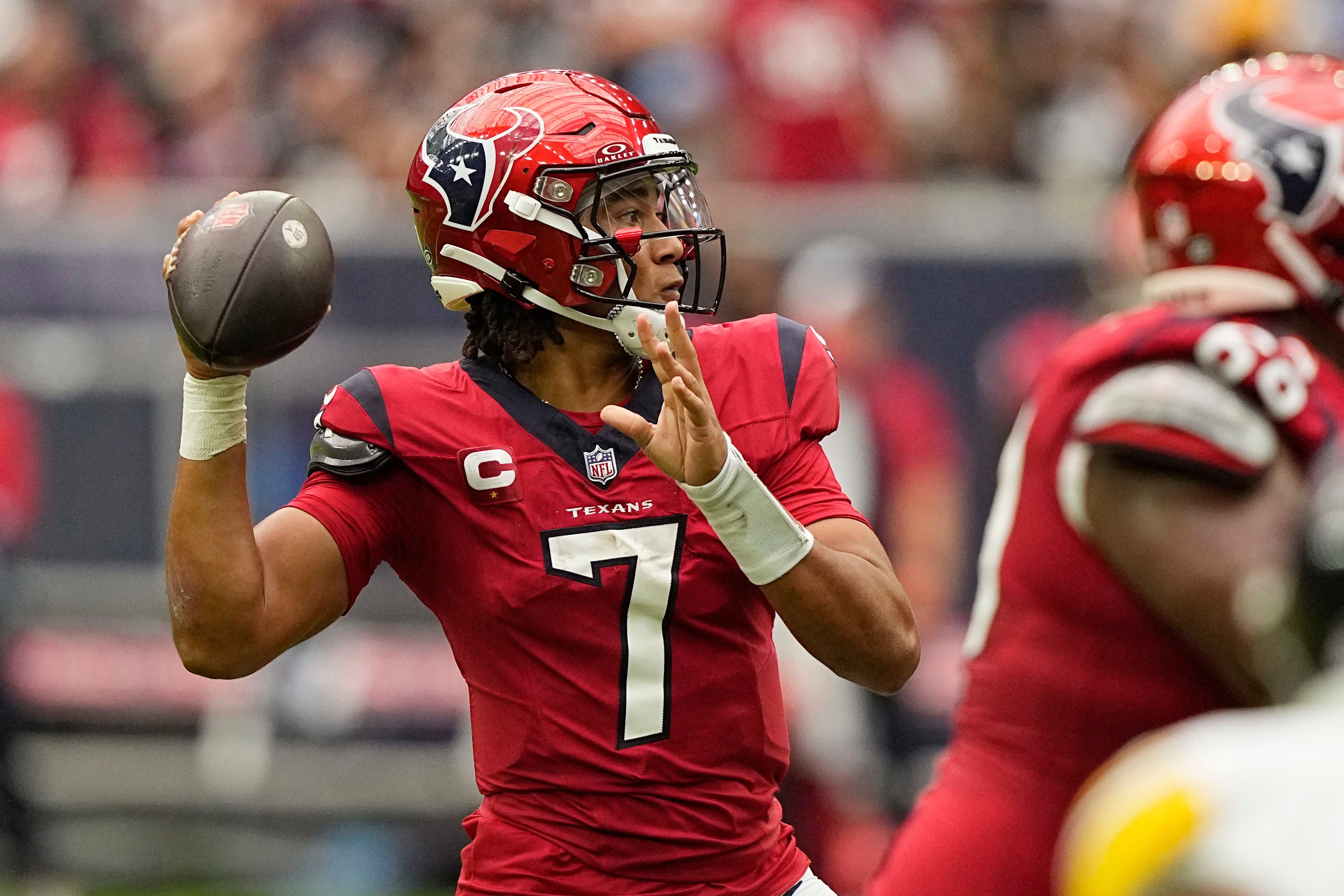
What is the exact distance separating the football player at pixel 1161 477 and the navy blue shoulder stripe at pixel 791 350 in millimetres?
371

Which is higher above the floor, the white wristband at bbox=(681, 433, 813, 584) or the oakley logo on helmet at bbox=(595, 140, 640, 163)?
the oakley logo on helmet at bbox=(595, 140, 640, 163)

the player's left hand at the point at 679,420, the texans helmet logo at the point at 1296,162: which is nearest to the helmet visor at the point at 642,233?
the player's left hand at the point at 679,420

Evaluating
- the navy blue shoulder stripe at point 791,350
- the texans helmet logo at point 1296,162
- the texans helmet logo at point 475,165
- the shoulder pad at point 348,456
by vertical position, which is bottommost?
the shoulder pad at point 348,456

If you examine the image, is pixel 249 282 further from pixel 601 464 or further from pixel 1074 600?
pixel 1074 600

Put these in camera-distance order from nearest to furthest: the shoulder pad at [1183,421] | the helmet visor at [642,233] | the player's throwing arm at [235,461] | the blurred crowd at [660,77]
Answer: the shoulder pad at [1183,421] → the player's throwing arm at [235,461] → the helmet visor at [642,233] → the blurred crowd at [660,77]

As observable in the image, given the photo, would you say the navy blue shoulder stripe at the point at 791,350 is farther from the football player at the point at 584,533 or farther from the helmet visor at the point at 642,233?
the helmet visor at the point at 642,233

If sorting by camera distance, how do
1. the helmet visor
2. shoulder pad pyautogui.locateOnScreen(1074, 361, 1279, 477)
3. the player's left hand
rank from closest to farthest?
shoulder pad pyautogui.locateOnScreen(1074, 361, 1279, 477), the player's left hand, the helmet visor

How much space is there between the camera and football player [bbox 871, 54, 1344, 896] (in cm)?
253

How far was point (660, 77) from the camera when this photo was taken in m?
8.24

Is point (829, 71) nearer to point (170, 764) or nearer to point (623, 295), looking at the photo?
point (170, 764)

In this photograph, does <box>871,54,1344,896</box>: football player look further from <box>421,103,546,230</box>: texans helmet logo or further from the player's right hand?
the player's right hand

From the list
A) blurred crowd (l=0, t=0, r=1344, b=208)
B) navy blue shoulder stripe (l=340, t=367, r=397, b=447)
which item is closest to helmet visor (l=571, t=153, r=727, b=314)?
navy blue shoulder stripe (l=340, t=367, r=397, b=447)

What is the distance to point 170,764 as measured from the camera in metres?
7.33

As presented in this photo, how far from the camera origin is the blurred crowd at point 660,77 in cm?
814
